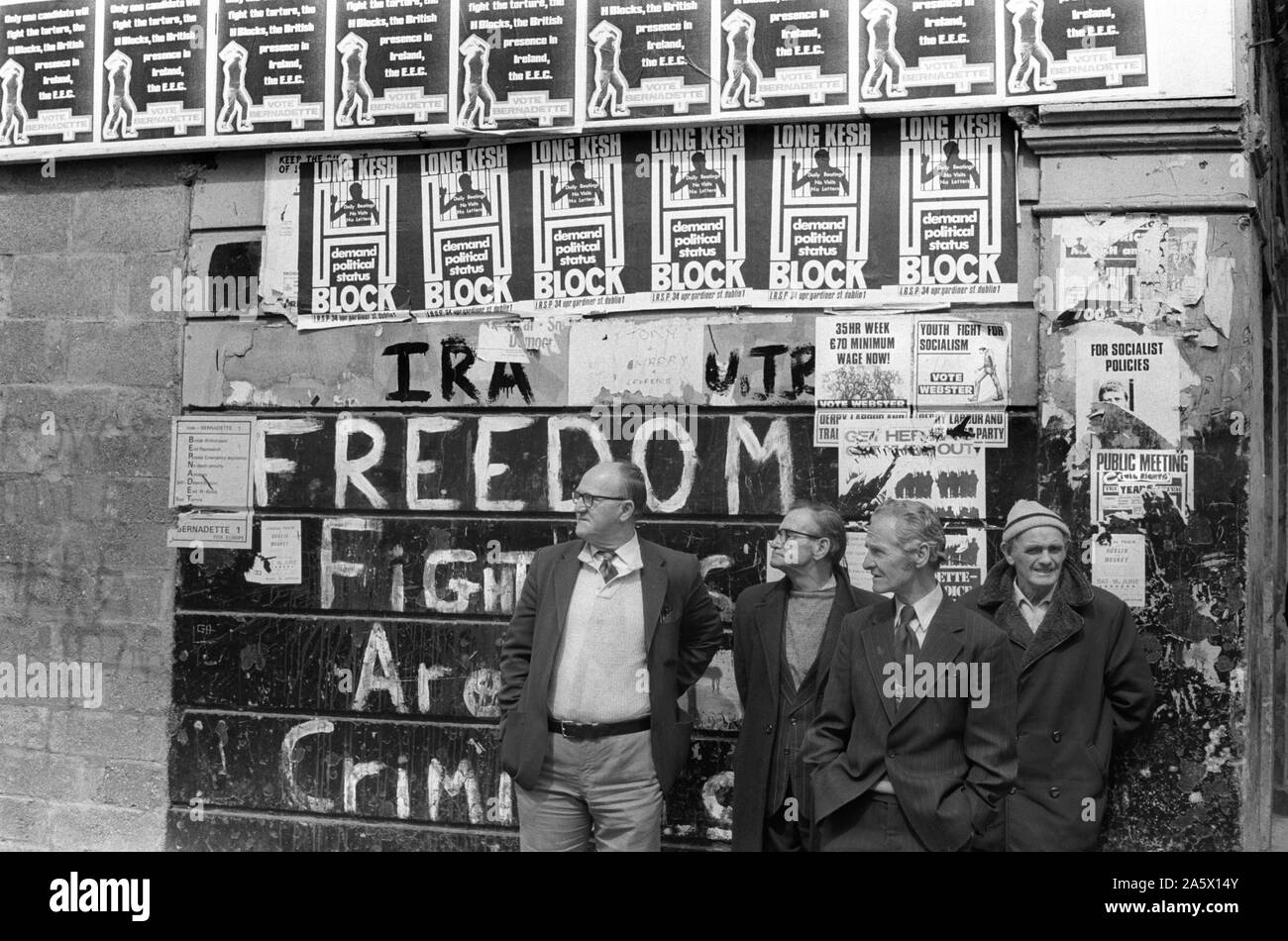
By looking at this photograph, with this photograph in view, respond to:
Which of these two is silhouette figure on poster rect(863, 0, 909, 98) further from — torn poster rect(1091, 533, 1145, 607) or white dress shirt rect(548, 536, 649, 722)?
white dress shirt rect(548, 536, 649, 722)

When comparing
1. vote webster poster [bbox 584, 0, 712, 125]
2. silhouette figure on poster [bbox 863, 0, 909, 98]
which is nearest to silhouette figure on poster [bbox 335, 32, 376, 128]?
vote webster poster [bbox 584, 0, 712, 125]

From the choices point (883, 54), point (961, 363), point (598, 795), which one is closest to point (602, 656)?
point (598, 795)

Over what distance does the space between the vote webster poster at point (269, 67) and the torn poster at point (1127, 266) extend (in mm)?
3480

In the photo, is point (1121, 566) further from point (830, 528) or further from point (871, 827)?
point (871, 827)

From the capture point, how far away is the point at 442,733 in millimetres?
6273

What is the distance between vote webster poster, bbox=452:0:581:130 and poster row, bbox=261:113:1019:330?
5.7 inches

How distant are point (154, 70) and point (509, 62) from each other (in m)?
1.84

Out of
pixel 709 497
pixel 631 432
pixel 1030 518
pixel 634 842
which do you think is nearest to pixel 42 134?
pixel 631 432

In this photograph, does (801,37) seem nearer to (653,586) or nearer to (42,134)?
(653,586)

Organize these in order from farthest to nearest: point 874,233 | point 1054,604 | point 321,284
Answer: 1. point 321,284
2. point 874,233
3. point 1054,604

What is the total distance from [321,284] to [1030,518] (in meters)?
3.51

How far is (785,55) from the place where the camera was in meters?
5.98

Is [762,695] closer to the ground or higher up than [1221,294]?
closer to the ground

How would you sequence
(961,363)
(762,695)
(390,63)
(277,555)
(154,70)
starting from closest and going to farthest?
(762,695)
(961,363)
(390,63)
(277,555)
(154,70)
